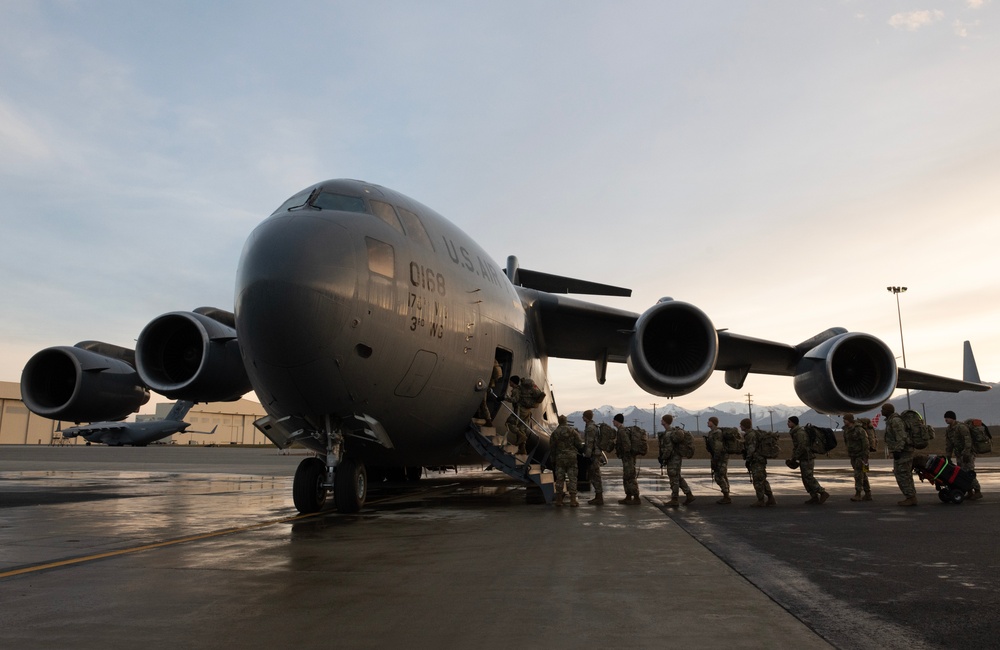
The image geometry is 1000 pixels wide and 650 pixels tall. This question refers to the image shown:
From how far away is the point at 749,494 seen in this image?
12898 millimetres

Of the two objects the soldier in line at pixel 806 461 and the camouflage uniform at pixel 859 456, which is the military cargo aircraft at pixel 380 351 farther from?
the soldier in line at pixel 806 461

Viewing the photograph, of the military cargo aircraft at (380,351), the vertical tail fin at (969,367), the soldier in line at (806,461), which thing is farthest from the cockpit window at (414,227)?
the vertical tail fin at (969,367)

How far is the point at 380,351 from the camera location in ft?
25.9

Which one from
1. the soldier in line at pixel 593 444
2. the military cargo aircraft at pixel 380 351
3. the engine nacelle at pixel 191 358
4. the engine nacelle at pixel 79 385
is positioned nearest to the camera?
the military cargo aircraft at pixel 380 351

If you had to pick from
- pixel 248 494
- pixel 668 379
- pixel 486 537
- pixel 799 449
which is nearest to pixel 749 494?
pixel 799 449

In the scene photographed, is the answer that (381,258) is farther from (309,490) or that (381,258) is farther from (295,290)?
(309,490)

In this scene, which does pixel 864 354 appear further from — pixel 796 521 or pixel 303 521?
pixel 303 521

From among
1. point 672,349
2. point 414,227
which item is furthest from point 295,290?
point 672,349

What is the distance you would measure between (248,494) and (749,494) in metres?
9.33

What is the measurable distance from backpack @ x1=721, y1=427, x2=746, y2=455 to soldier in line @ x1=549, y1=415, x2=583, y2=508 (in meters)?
2.54

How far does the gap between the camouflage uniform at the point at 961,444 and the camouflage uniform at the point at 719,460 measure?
3601 millimetres

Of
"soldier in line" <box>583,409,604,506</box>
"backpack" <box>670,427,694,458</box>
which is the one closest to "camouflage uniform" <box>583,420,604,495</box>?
"soldier in line" <box>583,409,604,506</box>

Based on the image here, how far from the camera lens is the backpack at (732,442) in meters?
11.3

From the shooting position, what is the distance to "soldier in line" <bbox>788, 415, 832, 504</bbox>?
1073 cm
